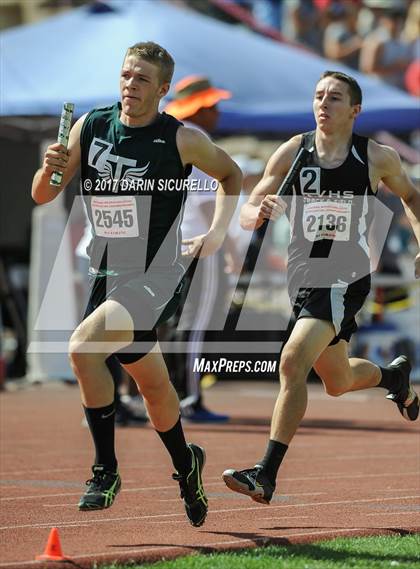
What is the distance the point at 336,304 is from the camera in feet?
22.4

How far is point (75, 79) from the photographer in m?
14.3

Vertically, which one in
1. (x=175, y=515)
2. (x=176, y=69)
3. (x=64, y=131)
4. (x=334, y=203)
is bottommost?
(x=176, y=69)

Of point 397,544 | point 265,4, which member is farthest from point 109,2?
point 397,544

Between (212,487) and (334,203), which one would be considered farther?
(212,487)

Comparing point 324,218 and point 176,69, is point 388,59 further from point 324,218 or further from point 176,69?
point 324,218

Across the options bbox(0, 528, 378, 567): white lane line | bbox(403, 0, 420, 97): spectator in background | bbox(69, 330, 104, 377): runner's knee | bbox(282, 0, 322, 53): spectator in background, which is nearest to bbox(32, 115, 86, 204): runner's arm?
bbox(69, 330, 104, 377): runner's knee

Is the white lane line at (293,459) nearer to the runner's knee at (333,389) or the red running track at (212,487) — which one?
the red running track at (212,487)

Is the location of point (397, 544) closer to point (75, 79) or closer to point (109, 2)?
point (75, 79)

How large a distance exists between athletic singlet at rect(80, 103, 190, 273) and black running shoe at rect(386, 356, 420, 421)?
2143mm

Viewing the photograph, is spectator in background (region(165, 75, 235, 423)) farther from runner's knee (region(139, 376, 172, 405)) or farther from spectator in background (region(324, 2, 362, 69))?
spectator in background (region(324, 2, 362, 69))

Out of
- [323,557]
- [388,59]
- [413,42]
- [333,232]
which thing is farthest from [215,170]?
[413,42]

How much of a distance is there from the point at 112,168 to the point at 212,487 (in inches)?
87.5

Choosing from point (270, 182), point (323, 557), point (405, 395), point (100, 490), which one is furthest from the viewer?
point (405, 395)

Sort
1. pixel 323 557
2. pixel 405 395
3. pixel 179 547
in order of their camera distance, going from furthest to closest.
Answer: pixel 405 395
pixel 179 547
pixel 323 557
